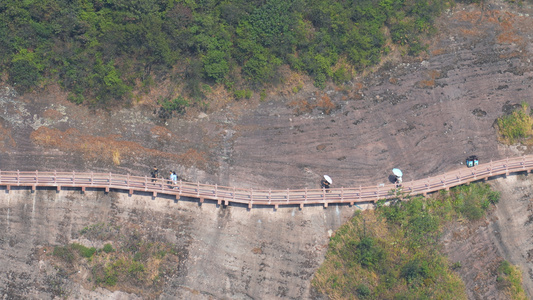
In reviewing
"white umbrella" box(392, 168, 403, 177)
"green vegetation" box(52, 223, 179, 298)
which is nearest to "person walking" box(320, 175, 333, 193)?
"white umbrella" box(392, 168, 403, 177)

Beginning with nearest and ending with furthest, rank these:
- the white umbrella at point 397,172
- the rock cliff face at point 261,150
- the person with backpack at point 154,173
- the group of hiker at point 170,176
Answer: the rock cliff face at point 261,150 → the group of hiker at point 170,176 → the person with backpack at point 154,173 → the white umbrella at point 397,172

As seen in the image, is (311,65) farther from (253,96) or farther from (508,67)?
(508,67)

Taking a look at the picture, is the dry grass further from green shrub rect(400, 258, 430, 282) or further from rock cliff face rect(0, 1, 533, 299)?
green shrub rect(400, 258, 430, 282)

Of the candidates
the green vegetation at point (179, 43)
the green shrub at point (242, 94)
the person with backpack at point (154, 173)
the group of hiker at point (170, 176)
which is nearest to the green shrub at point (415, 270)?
the green vegetation at point (179, 43)

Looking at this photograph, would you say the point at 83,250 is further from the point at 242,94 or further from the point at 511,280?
the point at 511,280

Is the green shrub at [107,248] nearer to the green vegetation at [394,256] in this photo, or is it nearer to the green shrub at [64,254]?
the green shrub at [64,254]

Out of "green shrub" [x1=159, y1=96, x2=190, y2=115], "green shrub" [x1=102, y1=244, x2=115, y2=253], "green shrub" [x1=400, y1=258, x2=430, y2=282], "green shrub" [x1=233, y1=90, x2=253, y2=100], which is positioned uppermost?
"green shrub" [x1=233, y1=90, x2=253, y2=100]
